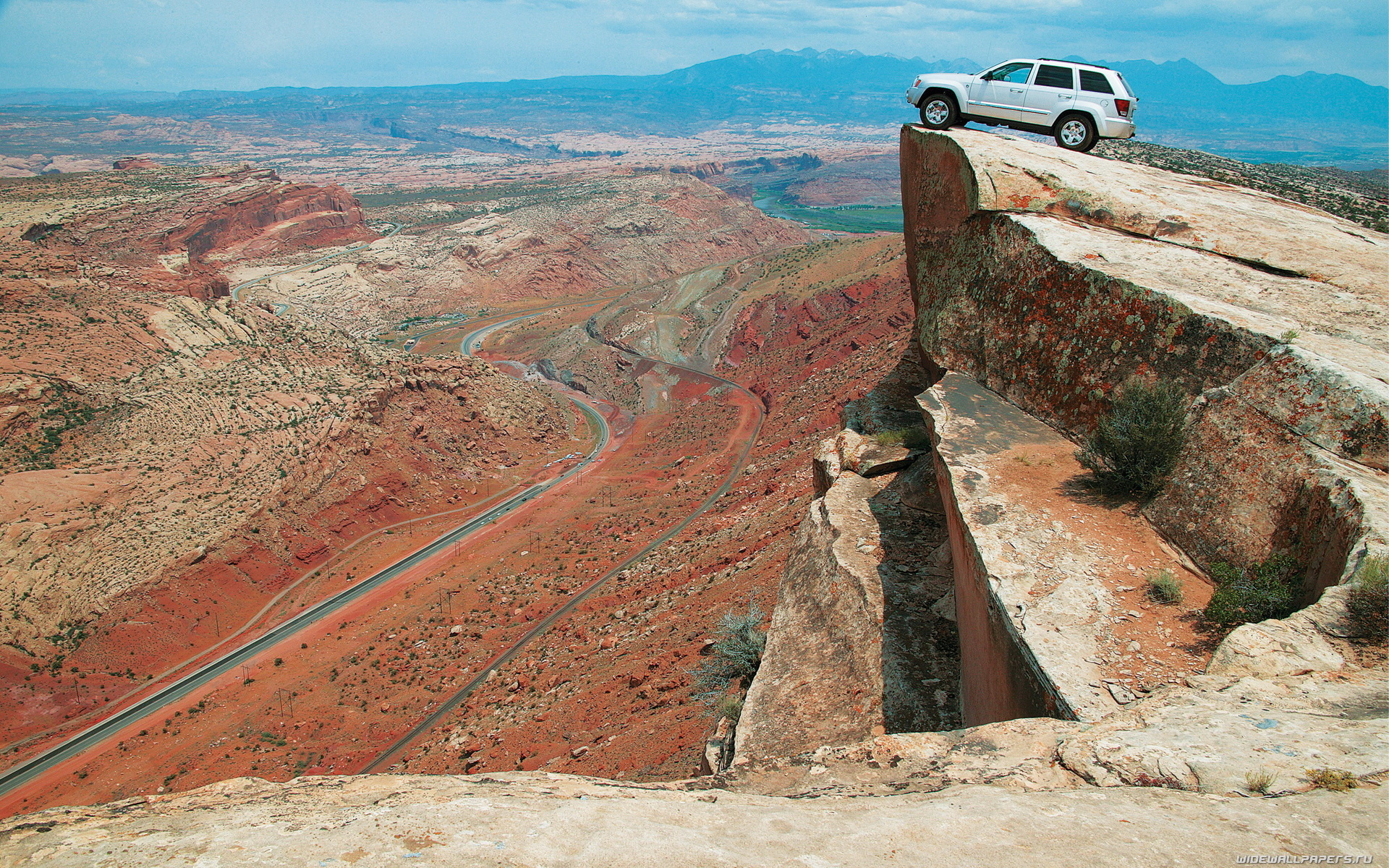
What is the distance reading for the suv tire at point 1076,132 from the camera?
46.5 feet

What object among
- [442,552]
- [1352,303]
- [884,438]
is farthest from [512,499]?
[1352,303]

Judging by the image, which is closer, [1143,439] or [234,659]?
[1143,439]

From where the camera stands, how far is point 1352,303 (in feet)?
28.7

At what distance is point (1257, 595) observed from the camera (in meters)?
6.25

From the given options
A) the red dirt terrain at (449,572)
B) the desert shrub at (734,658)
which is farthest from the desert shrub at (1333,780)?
the red dirt terrain at (449,572)

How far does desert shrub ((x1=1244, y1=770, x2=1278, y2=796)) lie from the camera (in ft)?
14.3

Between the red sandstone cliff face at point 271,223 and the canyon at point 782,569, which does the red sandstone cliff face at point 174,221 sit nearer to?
the red sandstone cliff face at point 271,223

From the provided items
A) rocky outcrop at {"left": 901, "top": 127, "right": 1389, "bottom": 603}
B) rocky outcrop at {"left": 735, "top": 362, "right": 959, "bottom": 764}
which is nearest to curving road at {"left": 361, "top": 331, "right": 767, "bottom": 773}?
rocky outcrop at {"left": 735, "top": 362, "right": 959, "bottom": 764}

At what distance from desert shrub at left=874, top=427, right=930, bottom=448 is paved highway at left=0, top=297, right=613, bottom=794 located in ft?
78.5

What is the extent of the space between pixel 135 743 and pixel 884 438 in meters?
23.0

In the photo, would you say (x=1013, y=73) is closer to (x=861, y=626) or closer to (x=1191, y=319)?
(x=1191, y=319)

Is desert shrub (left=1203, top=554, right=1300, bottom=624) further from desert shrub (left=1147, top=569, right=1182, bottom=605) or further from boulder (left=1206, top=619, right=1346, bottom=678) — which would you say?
boulder (left=1206, top=619, right=1346, bottom=678)

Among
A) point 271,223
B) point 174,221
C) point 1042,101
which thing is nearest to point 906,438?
point 1042,101

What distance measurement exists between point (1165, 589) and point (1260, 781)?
8.47ft
